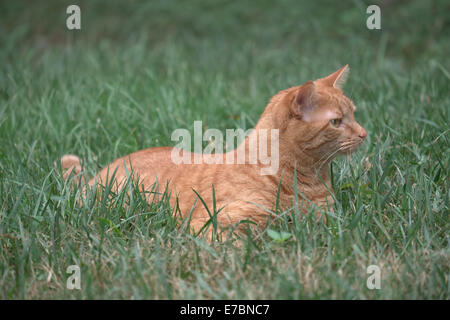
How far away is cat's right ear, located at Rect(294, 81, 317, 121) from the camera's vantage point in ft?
7.78

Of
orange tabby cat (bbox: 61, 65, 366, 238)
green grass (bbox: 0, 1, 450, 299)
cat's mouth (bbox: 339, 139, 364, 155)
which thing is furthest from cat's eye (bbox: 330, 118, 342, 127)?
green grass (bbox: 0, 1, 450, 299)

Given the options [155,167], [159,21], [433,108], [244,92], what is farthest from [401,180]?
[159,21]

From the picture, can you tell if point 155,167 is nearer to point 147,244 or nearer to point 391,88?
point 147,244

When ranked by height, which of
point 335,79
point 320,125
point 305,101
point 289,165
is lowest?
point 289,165

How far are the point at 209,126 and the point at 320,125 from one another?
154 cm

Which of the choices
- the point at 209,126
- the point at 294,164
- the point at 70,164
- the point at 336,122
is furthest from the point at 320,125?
the point at 70,164

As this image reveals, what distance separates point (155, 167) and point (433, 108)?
2.15 metres

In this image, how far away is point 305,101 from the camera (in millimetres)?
2451

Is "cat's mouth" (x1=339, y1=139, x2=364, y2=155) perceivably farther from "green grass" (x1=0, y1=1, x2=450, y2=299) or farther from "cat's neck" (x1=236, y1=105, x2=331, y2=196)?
"green grass" (x1=0, y1=1, x2=450, y2=299)

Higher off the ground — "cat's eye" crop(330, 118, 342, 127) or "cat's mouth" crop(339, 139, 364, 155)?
"cat's eye" crop(330, 118, 342, 127)

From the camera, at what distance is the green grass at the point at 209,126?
7.02ft

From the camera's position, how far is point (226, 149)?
3502 millimetres

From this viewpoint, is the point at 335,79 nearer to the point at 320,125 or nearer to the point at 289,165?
the point at 320,125

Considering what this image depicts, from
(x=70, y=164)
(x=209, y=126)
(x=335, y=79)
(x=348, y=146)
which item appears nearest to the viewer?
(x=348, y=146)
